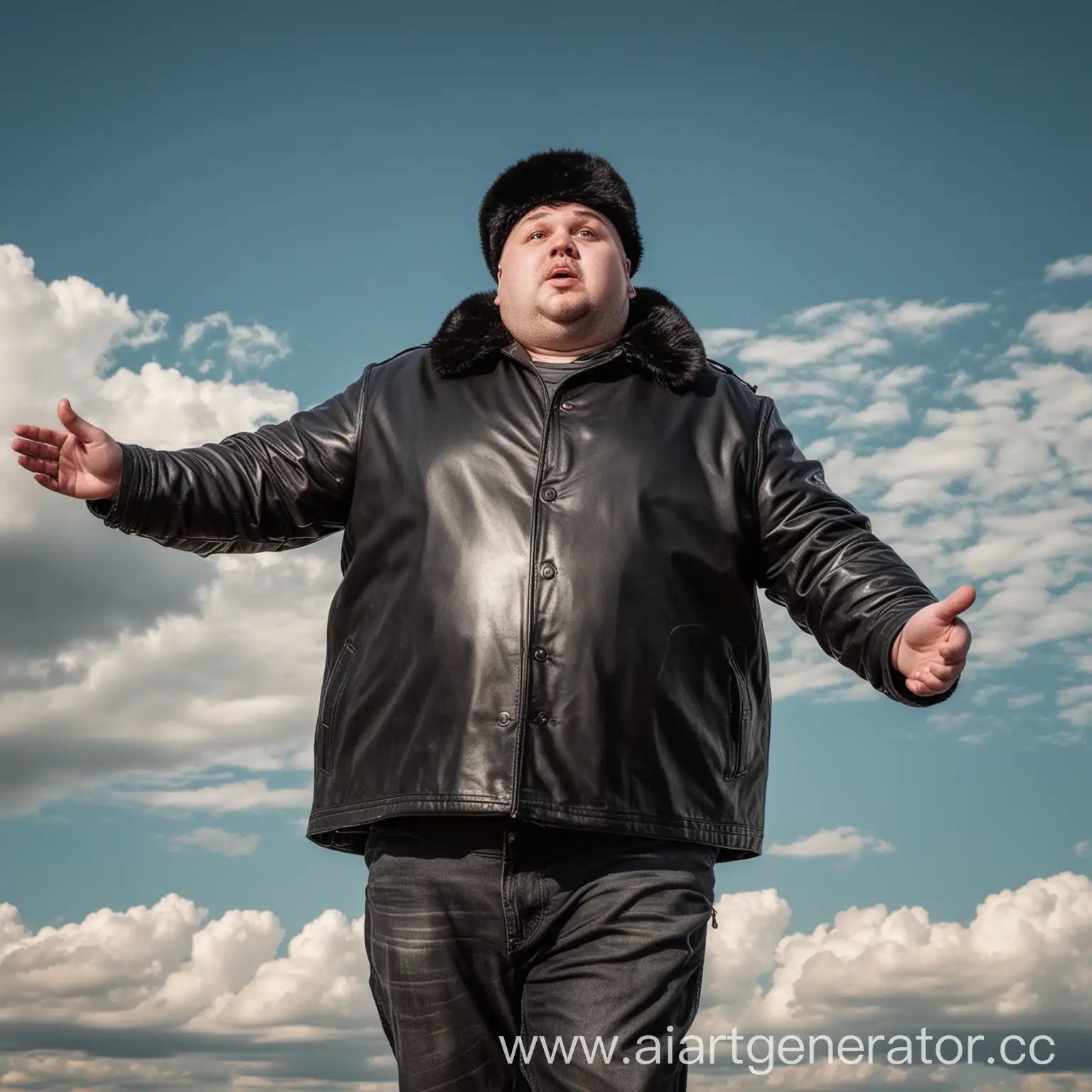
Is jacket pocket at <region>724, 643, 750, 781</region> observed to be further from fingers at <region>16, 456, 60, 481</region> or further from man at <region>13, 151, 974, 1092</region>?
fingers at <region>16, 456, 60, 481</region>

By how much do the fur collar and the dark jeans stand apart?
1396 millimetres

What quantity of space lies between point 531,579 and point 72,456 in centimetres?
143

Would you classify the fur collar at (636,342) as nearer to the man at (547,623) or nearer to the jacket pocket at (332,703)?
the man at (547,623)

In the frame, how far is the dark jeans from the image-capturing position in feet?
11.8

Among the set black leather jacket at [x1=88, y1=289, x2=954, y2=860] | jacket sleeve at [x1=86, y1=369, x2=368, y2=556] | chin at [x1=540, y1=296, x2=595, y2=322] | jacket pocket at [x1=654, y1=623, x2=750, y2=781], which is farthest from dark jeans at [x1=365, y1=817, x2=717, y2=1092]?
→ chin at [x1=540, y1=296, x2=595, y2=322]

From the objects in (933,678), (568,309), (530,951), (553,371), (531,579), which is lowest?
(530,951)

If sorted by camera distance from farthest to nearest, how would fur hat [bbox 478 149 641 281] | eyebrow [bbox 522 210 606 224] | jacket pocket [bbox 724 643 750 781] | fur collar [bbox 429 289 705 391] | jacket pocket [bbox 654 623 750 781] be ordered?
fur hat [bbox 478 149 641 281] < eyebrow [bbox 522 210 606 224] < fur collar [bbox 429 289 705 391] < jacket pocket [bbox 724 643 750 781] < jacket pocket [bbox 654 623 750 781]

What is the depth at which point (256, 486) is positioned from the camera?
4.32 metres

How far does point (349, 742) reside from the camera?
3.89 m

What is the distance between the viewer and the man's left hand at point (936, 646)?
3.45 m

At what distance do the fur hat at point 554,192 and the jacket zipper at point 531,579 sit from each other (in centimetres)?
67

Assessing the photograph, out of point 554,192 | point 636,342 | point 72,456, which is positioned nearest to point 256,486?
point 72,456

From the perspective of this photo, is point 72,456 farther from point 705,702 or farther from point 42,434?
point 705,702

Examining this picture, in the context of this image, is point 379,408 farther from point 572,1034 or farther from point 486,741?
point 572,1034
